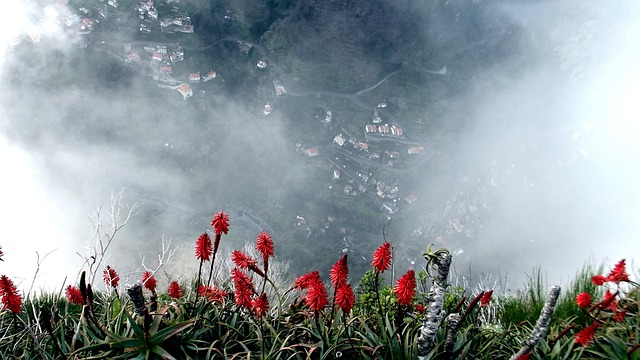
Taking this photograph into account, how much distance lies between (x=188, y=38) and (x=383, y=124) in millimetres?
23128

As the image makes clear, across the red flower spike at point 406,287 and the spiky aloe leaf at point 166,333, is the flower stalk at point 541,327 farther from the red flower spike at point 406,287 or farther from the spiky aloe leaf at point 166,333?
the spiky aloe leaf at point 166,333

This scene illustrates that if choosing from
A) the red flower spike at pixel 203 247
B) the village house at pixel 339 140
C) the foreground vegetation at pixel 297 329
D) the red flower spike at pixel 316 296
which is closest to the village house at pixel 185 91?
the village house at pixel 339 140

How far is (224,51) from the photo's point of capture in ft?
173

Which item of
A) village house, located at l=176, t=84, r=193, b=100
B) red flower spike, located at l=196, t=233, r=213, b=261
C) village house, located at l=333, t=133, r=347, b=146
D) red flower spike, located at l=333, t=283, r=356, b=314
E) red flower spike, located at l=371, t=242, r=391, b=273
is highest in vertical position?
village house, located at l=176, t=84, r=193, b=100

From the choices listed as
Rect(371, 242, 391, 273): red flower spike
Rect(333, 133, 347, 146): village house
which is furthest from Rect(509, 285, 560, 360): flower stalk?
Rect(333, 133, 347, 146): village house

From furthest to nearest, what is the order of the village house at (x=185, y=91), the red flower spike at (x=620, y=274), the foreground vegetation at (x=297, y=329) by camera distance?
1. the village house at (x=185, y=91)
2. the red flower spike at (x=620, y=274)
3. the foreground vegetation at (x=297, y=329)

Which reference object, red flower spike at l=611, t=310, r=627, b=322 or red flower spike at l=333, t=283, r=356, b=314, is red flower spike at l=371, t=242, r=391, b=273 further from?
red flower spike at l=611, t=310, r=627, b=322

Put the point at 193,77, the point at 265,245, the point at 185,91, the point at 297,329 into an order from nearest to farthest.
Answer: the point at 265,245, the point at 297,329, the point at 185,91, the point at 193,77

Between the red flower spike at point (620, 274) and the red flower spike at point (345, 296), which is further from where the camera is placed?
the red flower spike at point (620, 274)

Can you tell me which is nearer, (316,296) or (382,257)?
(316,296)

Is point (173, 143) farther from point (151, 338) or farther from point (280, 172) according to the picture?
point (151, 338)

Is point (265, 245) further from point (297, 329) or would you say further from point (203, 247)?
point (297, 329)

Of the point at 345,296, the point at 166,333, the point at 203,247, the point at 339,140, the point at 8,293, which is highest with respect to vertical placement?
the point at 339,140

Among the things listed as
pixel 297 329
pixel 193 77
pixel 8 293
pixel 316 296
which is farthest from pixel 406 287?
pixel 193 77
